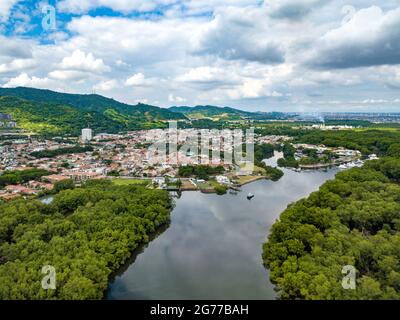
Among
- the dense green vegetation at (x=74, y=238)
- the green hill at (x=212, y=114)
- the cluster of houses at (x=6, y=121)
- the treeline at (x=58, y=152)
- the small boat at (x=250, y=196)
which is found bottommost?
the small boat at (x=250, y=196)

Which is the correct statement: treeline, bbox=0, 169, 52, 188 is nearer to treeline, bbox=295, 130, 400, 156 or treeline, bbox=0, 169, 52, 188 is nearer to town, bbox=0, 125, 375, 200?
town, bbox=0, 125, 375, 200

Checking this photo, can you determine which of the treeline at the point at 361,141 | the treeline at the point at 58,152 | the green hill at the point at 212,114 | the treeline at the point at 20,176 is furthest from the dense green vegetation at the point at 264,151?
the green hill at the point at 212,114

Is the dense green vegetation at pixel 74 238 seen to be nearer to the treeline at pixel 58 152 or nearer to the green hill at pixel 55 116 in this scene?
the treeline at pixel 58 152

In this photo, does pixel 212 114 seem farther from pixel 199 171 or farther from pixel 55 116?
pixel 199 171

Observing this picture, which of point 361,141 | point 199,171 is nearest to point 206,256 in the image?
point 199,171

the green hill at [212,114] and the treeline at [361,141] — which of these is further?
the green hill at [212,114]

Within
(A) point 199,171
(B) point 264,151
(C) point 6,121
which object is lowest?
(A) point 199,171

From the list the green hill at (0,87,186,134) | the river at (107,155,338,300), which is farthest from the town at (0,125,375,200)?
the green hill at (0,87,186,134)
